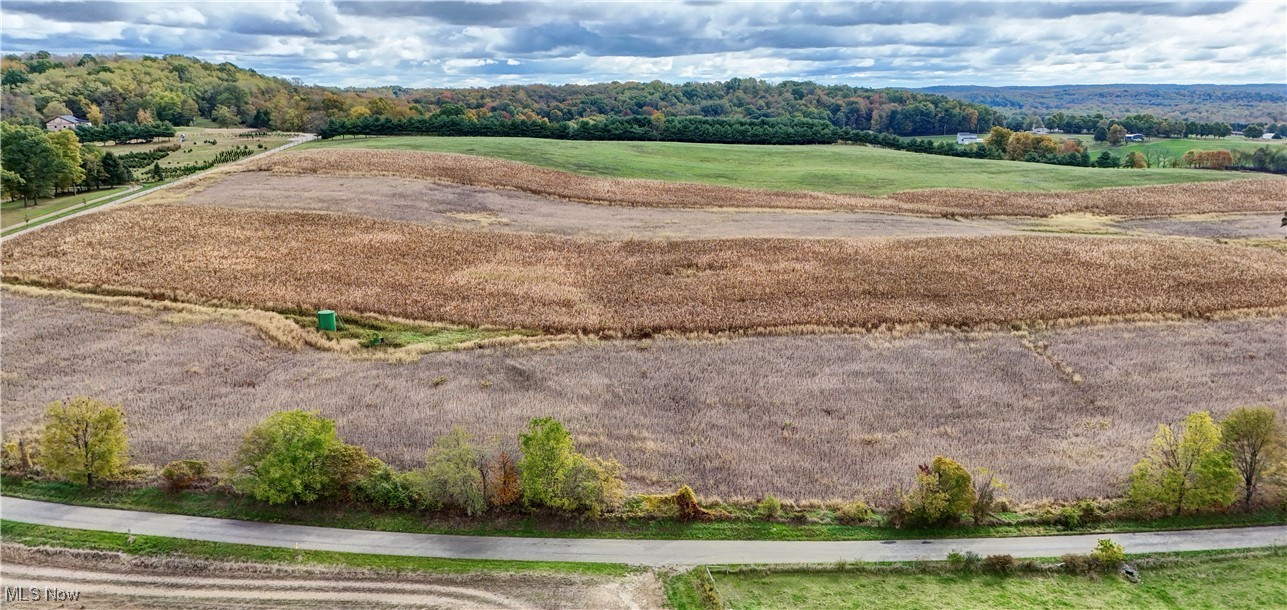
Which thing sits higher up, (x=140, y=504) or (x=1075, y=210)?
(x=1075, y=210)

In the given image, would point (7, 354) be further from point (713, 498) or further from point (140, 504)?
point (713, 498)

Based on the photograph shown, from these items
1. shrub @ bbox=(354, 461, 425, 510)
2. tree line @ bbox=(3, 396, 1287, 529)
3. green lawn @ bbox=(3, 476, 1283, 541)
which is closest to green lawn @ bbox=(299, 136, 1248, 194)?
tree line @ bbox=(3, 396, 1287, 529)

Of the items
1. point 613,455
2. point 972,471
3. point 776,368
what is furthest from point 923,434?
point 613,455

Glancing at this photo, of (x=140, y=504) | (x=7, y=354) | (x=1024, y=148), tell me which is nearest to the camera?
(x=140, y=504)

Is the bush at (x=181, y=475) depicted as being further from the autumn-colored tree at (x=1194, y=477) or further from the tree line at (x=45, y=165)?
the tree line at (x=45, y=165)

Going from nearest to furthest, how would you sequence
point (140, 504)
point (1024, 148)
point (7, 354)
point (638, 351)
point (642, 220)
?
point (140, 504) < point (7, 354) < point (638, 351) < point (642, 220) < point (1024, 148)

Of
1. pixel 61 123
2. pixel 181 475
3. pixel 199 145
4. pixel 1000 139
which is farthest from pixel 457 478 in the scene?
pixel 1000 139

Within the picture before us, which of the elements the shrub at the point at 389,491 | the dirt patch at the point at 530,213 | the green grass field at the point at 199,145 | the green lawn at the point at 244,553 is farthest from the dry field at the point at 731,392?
the green grass field at the point at 199,145
